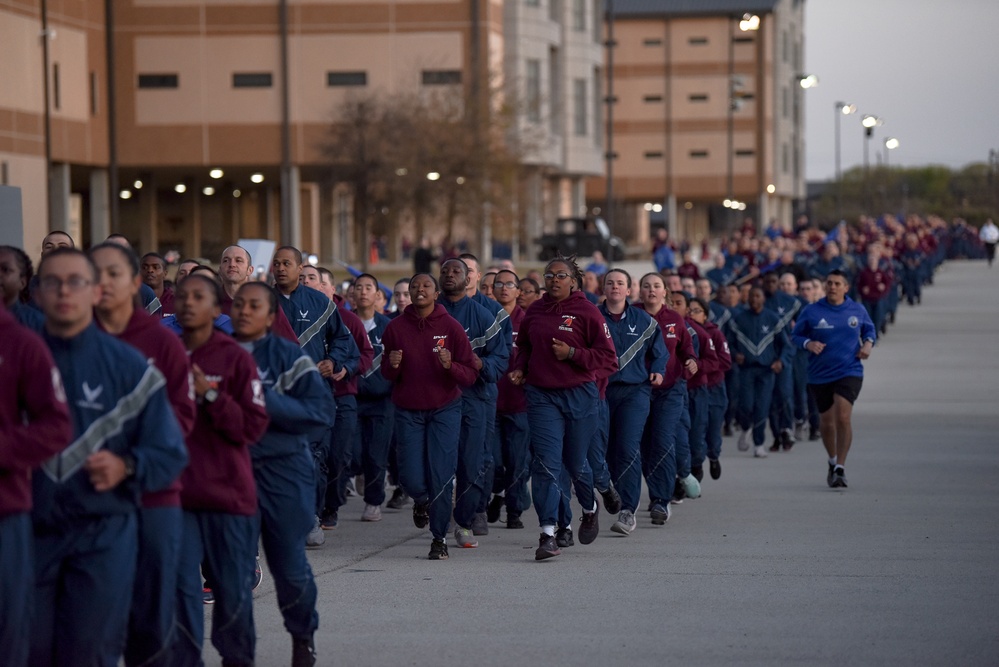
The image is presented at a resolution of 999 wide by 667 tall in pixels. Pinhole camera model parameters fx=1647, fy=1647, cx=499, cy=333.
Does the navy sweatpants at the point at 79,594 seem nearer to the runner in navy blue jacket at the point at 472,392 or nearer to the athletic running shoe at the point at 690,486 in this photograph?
the runner in navy blue jacket at the point at 472,392

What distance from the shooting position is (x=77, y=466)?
19.5 feet

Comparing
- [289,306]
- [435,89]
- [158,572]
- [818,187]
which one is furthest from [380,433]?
[818,187]

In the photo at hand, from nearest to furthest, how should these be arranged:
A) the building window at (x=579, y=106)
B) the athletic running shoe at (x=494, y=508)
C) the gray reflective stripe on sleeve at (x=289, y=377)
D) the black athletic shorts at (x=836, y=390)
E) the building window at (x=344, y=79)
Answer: the gray reflective stripe on sleeve at (x=289, y=377), the athletic running shoe at (x=494, y=508), the black athletic shorts at (x=836, y=390), the building window at (x=344, y=79), the building window at (x=579, y=106)

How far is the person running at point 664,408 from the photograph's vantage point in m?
13.3

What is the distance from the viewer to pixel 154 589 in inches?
250

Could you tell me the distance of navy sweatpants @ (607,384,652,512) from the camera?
41.4ft

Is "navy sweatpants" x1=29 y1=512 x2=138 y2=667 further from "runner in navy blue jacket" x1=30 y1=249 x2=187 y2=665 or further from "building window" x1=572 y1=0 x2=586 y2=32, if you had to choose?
"building window" x1=572 y1=0 x2=586 y2=32

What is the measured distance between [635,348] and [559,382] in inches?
49.8

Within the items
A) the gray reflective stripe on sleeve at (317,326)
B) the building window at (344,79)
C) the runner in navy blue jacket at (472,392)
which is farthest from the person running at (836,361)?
the building window at (344,79)

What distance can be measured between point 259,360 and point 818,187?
195 m

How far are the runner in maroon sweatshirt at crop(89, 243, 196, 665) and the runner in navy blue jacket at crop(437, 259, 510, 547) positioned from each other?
17.9 ft

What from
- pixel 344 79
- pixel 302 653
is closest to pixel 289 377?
pixel 302 653

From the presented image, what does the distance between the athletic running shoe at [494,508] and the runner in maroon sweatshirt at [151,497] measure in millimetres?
7200

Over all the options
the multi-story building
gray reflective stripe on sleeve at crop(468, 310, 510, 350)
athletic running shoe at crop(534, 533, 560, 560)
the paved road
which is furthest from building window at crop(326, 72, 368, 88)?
the multi-story building
